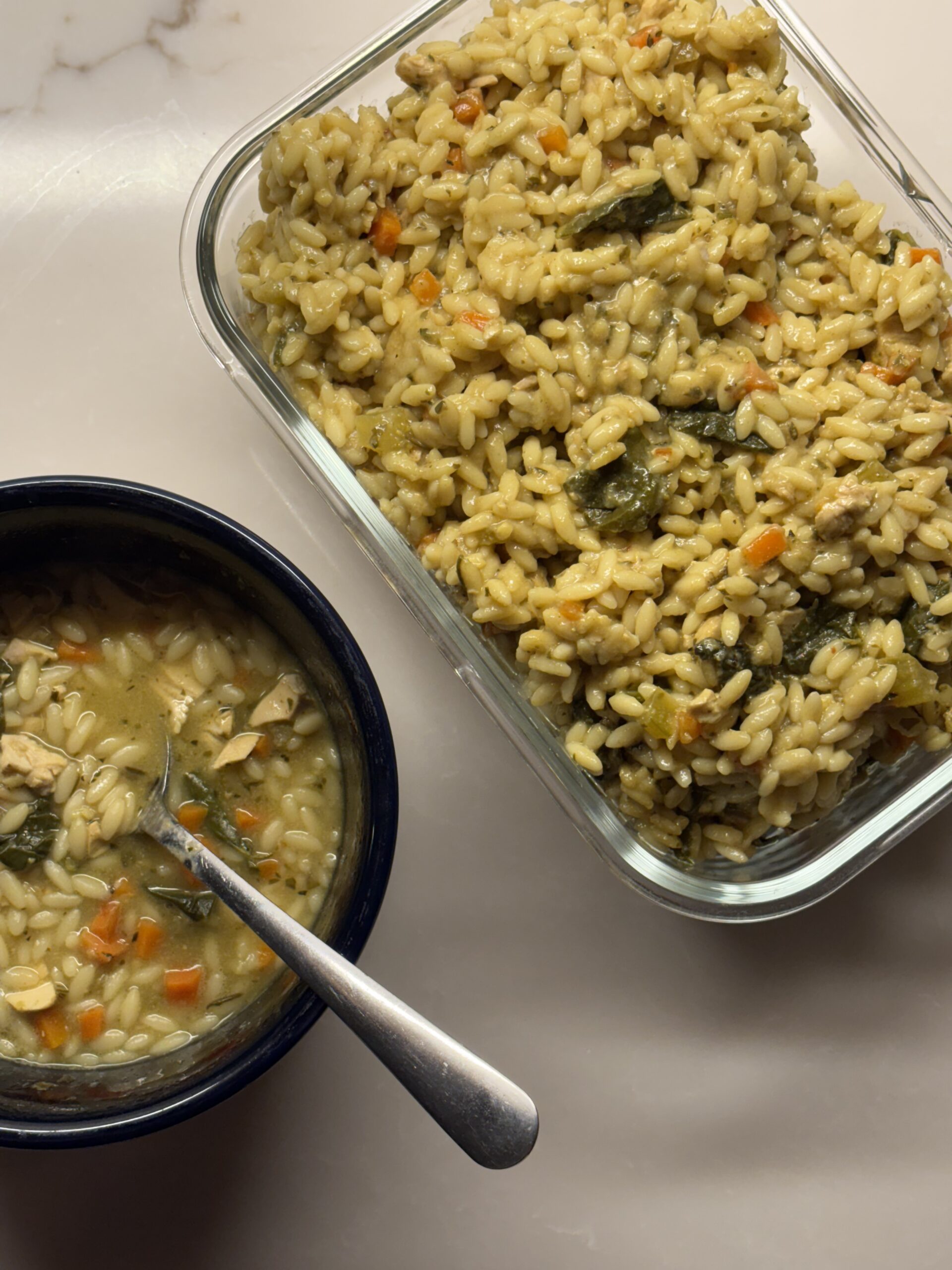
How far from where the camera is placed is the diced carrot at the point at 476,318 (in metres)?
1.59

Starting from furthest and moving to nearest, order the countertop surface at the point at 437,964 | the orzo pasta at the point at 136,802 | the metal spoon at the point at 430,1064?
the countertop surface at the point at 437,964
the orzo pasta at the point at 136,802
the metal spoon at the point at 430,1064

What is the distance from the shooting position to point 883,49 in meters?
2.07

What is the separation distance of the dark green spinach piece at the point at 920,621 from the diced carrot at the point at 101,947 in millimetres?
1346

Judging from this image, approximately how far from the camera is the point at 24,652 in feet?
5.84

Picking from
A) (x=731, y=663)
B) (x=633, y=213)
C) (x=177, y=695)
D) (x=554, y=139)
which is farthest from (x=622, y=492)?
(x=177, y=695)

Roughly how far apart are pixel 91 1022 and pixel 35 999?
0.32 ft

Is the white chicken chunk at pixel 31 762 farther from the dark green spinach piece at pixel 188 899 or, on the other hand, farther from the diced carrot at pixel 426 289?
the diced carrot at pixel 426 289

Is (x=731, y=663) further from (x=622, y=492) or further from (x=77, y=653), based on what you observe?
(x=77, y=653)

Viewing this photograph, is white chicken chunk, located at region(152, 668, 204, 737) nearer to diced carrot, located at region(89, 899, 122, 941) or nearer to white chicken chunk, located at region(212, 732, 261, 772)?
white chicken chunk, located at region(212, 732, 261, 772)

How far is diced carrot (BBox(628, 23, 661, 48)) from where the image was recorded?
163 centimetres

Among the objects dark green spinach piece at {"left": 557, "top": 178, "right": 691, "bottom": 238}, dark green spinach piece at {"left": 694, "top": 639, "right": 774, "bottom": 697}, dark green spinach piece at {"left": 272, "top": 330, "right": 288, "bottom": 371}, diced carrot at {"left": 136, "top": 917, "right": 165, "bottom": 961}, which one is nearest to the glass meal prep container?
dark green spinach piece at {"left": 272, "top": 330, "right": 288, "bottom": 371}

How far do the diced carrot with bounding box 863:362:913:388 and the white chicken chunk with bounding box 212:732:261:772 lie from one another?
1.15 meters

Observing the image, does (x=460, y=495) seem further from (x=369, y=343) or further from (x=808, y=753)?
(x=808, y=753)

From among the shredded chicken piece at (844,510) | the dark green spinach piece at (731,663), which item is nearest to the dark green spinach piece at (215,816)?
the dark green spinach piece at (731,663)
